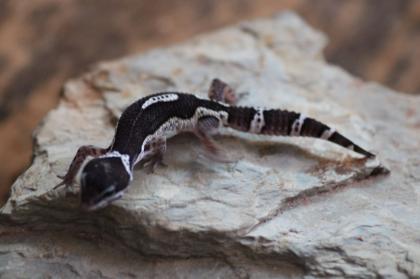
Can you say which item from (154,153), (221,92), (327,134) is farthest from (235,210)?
(221,92)

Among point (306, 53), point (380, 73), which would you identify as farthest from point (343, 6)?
point (306, 53)

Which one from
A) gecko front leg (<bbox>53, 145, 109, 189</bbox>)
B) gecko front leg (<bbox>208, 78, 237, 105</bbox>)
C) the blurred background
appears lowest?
gecko front leg (<bbox>53, 145, 109, 189</bbox>)

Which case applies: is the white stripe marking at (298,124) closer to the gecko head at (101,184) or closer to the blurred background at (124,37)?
the gecko head at (101,184)

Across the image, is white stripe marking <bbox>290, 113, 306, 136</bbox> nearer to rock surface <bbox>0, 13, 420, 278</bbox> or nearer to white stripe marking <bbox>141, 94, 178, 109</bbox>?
rock surface <bbox>0, 13, 420, 278</bbox>

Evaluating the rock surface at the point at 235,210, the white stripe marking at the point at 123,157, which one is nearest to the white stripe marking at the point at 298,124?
the rock surface at the point at 235,210

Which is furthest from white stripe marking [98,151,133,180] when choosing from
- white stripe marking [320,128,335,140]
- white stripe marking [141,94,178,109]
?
white stripe marking [320,128,335,140]

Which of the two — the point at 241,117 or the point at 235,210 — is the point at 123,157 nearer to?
the point at 235,210
